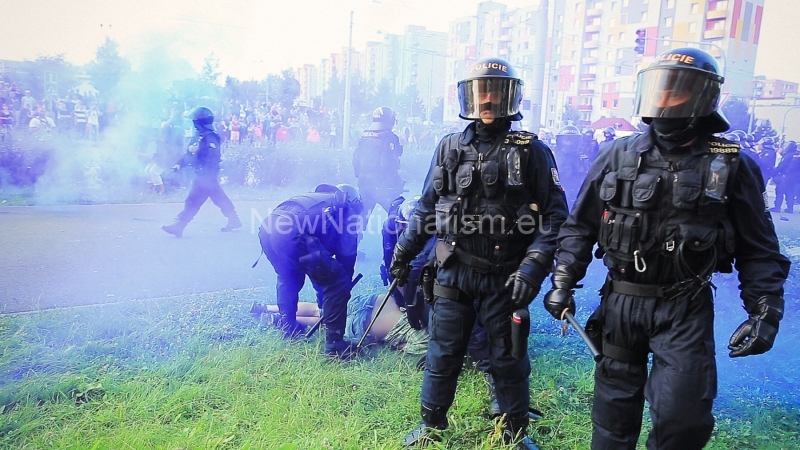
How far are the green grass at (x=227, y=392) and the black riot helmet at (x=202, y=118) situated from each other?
1603 mm

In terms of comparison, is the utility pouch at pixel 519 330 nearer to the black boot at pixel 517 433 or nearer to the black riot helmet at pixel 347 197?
the black boot at pixel 517 433

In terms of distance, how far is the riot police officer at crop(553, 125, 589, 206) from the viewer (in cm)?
583

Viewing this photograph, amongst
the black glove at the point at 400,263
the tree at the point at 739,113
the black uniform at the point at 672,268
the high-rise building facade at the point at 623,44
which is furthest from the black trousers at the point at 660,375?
the high-rise building facade at the point at 623,44

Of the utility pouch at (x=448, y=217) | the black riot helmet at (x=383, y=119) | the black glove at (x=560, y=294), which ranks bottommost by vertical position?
the black glove at (x=560, y=294)

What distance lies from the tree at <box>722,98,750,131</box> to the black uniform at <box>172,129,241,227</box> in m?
4.33

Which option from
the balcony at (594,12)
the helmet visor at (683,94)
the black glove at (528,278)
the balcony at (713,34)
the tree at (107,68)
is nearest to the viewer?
the helmet visor at (683,94)

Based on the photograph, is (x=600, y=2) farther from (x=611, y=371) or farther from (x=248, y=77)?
(x=611, y=371)

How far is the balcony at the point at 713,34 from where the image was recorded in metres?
4.25

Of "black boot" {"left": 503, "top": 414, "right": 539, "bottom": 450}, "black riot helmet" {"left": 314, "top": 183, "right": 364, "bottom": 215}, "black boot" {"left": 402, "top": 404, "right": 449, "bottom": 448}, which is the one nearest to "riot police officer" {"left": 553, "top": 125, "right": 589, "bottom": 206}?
"black riot helmet" {"left": 314, "top": 183, "right": 364, "bottom": 215}

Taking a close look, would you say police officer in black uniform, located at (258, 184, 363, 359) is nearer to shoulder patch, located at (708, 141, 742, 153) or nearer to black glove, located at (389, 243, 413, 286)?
black glove, located at (389, 243, 413, 286)

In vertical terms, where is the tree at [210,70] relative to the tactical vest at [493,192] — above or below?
above

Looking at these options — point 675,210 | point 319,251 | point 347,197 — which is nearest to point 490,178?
point 675,210

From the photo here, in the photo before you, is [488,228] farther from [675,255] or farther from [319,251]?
[319,251]

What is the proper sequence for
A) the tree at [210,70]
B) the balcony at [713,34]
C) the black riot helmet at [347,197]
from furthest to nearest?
the tree at [210,70]
the black riot helmet at [347,197]
the balcony at [713,34]
